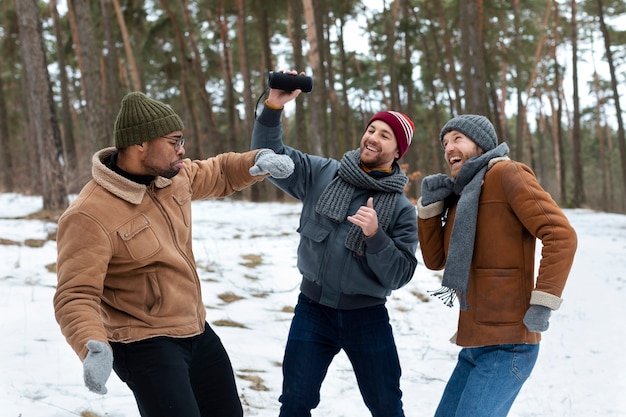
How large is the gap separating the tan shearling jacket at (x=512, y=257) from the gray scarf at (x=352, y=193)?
54 centimetres

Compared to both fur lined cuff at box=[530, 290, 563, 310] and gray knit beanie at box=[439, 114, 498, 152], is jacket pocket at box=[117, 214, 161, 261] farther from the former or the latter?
fur lined cuff at box=[530, 290, 563, 310]

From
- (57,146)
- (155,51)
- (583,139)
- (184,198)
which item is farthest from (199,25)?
(583,139)

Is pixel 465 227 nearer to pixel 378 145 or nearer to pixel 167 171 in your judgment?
pixel 378 145

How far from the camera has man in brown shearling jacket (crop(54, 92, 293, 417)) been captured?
6.98 ft

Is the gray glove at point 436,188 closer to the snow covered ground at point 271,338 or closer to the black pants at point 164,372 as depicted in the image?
the black pants at point 164,372

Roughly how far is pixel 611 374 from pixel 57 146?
30.5 ft

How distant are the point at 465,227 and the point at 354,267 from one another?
0.65 m

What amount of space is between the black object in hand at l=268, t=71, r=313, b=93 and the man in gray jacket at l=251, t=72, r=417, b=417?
0.05 meters

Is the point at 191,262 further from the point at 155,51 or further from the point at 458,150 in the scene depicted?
the point at 155,51

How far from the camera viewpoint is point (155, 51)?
65.0ft

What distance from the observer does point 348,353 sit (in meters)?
2.95

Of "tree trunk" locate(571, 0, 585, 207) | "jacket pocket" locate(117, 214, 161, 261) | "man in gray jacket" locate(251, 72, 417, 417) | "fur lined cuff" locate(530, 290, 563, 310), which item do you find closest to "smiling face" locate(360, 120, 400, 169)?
"man in gray jacket" locate(251, 72, 417, 417)

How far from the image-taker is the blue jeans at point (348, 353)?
2896 mm

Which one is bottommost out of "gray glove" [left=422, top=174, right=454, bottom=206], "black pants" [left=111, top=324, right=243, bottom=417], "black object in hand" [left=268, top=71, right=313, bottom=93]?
"black pants" [left=111, top=324, right=243, bottom=417]
